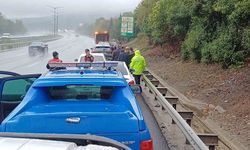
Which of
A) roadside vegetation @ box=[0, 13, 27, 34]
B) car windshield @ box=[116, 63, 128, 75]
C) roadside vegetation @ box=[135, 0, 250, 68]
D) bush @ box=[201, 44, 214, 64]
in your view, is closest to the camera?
car windshield @ box=[116, 63, 128, 75]

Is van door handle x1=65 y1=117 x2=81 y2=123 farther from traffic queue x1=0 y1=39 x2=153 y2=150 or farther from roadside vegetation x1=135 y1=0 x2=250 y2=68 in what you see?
roadside vegetation x1=135 y1=0 x2=250 y2=68

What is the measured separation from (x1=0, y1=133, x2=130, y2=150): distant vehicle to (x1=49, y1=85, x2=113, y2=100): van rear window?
2.88m

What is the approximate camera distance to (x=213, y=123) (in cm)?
1127

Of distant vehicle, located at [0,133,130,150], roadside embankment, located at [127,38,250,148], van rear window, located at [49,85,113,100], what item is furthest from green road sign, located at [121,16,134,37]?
distant vehicle, located at [0,133,130,150]

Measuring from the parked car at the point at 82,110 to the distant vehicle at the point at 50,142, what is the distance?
125 cm

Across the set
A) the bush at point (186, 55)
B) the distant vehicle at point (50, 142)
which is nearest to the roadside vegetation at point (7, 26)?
the bush at point (186, 55)

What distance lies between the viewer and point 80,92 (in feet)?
21.6

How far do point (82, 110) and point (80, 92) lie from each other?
1.38 m

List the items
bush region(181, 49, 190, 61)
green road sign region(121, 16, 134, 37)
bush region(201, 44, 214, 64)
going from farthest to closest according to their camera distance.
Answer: green road sign region(121, 16, 134, 37) < bush region(181, 49, 190, 61) < bush region(201, 44, 214, 64)

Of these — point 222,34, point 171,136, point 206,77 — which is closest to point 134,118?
point 171,136

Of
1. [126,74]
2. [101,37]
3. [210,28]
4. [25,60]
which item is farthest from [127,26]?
[126,74]

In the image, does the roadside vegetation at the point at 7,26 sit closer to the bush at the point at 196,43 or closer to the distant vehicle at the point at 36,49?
the distant vehicle at the point at 36,49

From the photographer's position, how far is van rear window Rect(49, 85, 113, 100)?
6.37 metres

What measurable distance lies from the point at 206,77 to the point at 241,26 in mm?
2415
